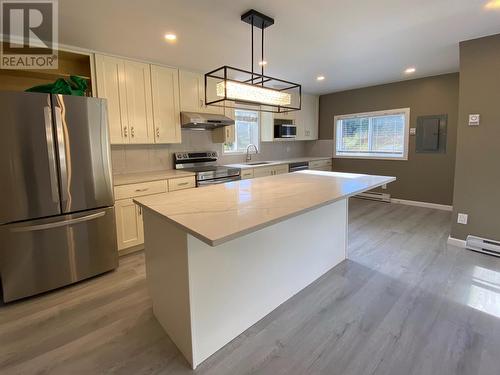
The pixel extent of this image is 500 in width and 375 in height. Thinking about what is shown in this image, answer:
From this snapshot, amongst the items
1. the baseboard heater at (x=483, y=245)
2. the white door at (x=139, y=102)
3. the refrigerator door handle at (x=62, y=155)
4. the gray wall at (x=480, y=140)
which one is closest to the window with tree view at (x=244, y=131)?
the white door at (x=139, y=102)

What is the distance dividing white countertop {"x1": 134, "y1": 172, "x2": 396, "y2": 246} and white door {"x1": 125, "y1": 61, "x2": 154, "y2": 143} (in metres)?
1.61

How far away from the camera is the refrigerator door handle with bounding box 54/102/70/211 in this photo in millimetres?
2238

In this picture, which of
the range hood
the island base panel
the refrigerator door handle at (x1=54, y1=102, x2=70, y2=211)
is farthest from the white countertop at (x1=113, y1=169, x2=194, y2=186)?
the island base panel

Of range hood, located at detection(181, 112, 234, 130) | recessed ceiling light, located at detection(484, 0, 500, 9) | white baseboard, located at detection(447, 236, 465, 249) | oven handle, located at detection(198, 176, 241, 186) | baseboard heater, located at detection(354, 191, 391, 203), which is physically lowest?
white baseboard, located at detection(447, 236, 465, 249)

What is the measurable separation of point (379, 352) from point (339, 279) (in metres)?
0.88

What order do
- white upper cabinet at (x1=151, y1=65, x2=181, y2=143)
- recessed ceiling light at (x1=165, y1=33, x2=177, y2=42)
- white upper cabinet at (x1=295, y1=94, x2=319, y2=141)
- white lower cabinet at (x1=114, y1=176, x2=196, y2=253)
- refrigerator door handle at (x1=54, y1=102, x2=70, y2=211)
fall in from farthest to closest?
white upper cabinet at (x1=295, y1=94, x2=319, y2=141)
white upper cabinet at (x1=151, y1=65, x2=181, y2=143)
white lower cabinet at (x1=114, y1=176, x2=196, y2=253)
recessed ceiling light at (x1=165, y1=33, x2=177, y2=42)
refrigerator door handle at (x1=54, y1=102, x2=70, y2=211)

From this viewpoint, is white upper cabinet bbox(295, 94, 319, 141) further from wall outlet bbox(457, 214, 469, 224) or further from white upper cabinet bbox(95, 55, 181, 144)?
wall outlet bbox(457, 214, 469, 224)

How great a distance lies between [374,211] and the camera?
4.73 meters

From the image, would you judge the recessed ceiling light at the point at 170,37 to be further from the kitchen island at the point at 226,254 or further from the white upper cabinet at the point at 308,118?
the white upper cabinet at the point at 308,118

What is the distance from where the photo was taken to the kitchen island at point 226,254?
1.47m

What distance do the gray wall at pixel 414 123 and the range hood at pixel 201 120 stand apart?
10.4 ft

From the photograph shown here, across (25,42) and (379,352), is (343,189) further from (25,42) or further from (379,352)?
(25,42)

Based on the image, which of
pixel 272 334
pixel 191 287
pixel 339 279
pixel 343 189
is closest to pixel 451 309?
pixel 339 279

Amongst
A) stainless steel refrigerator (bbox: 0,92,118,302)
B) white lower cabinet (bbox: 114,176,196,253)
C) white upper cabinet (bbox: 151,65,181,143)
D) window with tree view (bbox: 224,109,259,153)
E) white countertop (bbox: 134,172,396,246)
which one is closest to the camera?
white countertop (bbox: 134,172,396,246)
